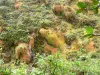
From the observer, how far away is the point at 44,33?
27.2 feet

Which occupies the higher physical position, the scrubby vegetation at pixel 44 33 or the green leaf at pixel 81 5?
the green leaf at pixel 81 5

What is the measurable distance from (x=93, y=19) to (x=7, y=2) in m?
3.83

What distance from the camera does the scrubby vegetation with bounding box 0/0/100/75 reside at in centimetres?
729

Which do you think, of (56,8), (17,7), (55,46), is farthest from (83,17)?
(17,7)

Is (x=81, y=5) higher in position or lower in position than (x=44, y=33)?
higher

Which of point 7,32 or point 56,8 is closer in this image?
point 7,32

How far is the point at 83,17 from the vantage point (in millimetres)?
9344

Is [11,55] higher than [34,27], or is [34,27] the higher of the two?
[34,27]

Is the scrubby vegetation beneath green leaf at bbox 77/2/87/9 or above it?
beneath

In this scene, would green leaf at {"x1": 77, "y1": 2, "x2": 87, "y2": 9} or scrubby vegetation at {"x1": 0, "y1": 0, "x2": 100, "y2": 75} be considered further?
scrubby vegetation at {"x1": 0, "y1": 0, "x2": 100, "y2": 75}

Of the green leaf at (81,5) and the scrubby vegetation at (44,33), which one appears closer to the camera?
the green leaf at (81,5)

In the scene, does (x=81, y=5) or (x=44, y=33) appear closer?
(x=81, y=5)

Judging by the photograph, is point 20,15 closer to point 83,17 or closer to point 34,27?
point 34,27

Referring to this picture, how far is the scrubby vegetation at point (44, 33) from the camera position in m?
7.29
